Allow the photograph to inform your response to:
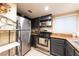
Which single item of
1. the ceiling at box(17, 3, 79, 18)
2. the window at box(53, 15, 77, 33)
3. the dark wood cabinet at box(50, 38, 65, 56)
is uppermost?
the ceiling at box(17, 3, 79, 18)

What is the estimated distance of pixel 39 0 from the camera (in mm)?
444

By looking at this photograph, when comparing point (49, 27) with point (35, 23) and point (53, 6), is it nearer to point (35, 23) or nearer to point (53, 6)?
point (35, 23)

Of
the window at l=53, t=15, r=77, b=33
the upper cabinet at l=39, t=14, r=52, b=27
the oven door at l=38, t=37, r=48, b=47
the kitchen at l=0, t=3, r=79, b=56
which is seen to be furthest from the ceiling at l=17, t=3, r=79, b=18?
the oven door at l=38, t=37, r=48, b=47

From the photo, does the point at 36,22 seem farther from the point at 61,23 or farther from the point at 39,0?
the point at 39,0

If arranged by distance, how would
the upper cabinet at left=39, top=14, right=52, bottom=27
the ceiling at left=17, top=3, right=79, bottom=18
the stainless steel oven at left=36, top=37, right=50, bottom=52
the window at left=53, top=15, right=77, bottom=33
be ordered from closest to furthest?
1. the ceiling at left=17, top=3, right=79, bottom=18
2. the window at left=53, top=15, right=77, bottom=33
3. the stainless steel oven at left=36, top=37, right=50, bottom=52
4. the upper cabinet at left=39, top=14, right=52, bottom=27

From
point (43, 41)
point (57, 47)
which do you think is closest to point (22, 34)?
point (43, 41)

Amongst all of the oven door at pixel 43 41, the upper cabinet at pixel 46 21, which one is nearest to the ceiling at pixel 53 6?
the upper cabinet at pixel 46 21

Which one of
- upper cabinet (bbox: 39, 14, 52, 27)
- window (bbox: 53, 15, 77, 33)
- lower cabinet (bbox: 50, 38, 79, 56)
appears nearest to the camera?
lower cabinet (bbox: 50, 38, 79, 56)

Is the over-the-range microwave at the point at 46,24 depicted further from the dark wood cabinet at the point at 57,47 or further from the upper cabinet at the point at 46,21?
the dark wood cabinet at the point at 57,47

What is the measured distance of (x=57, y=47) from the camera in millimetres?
2279

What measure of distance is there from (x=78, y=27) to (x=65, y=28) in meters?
0.43

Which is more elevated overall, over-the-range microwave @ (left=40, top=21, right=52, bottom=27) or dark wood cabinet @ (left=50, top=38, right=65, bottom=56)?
over-the-range microwave @ (left=40, top=21, right=52, bottom=27)

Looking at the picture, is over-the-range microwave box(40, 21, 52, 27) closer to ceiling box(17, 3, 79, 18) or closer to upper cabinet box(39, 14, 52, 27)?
upper cabinet box(39, 14, 52, 27)

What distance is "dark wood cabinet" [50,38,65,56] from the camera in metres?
2.12
